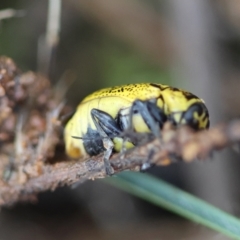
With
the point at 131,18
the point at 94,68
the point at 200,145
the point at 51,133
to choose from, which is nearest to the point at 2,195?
the point at 51,133

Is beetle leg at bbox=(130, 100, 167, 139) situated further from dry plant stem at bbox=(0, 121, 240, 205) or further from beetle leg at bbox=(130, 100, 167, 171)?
dry plant stem at bbox=(0, 121, 240, 205)

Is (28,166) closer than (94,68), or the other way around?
(28,166)

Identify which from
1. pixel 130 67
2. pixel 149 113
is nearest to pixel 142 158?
pixel 149 113

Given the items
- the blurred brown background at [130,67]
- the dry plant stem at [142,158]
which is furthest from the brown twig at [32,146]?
the blurred brown background at [130,67]

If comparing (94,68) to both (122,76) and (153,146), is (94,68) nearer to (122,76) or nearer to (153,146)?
(122,76)

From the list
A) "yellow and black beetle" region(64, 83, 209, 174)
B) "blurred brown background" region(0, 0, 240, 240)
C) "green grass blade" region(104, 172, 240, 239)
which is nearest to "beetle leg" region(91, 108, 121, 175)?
"yellow and black beetle" region(64, 83, 209, 174)

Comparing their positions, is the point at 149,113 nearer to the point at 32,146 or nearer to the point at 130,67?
the point at 32,146
